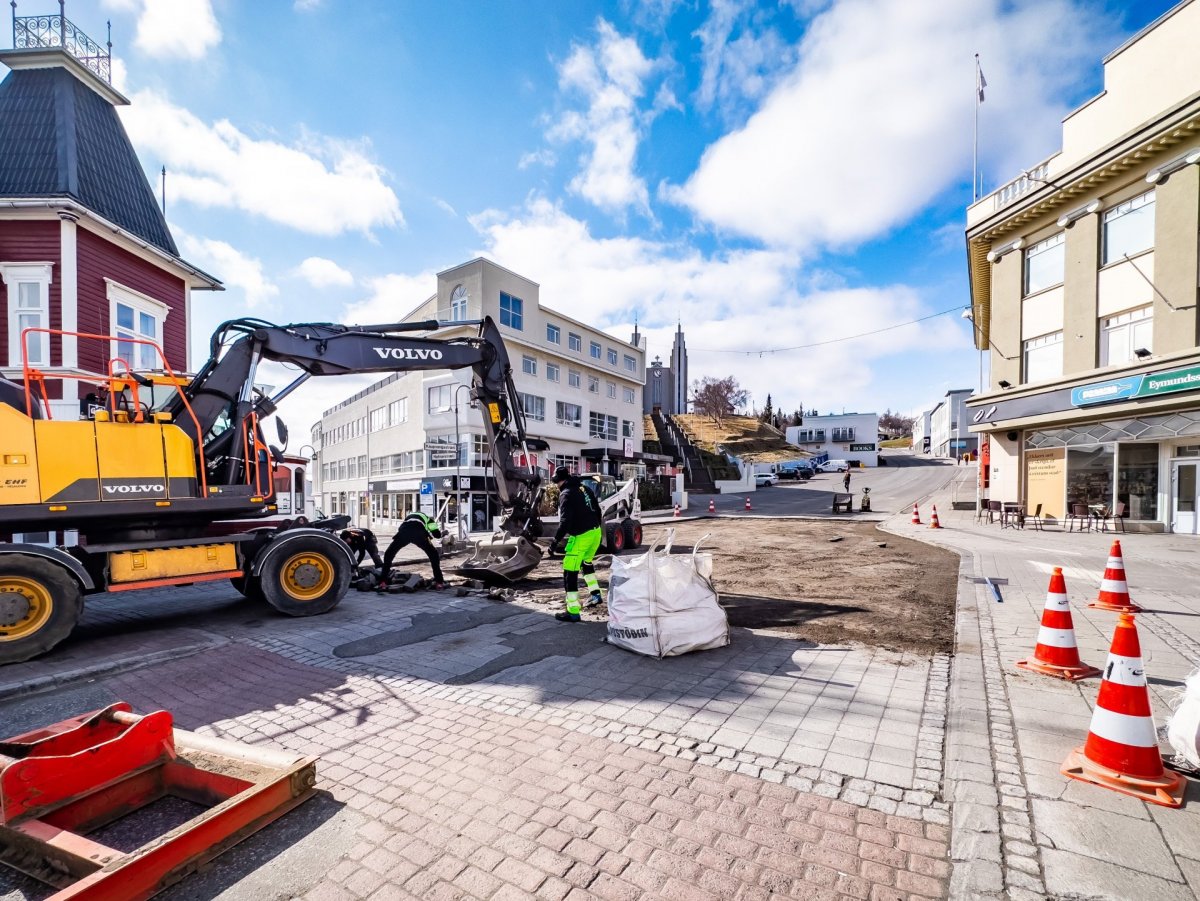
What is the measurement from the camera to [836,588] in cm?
884

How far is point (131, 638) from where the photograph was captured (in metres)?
6.49

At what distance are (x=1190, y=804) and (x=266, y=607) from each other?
9395 mm

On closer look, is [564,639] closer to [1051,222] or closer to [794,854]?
[794,854]

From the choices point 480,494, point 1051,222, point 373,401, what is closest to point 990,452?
point 1051,222

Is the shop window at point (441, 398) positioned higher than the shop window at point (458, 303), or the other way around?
the shop window at point (458, 303)

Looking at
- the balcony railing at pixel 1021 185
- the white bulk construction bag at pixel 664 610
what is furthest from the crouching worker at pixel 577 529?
the balcony railing at pixel 1021 185

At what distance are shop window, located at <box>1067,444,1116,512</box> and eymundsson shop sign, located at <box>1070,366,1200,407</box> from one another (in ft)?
5.50

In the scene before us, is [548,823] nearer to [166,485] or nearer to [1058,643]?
[1058,643]

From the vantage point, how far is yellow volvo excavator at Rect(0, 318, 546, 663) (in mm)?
5832

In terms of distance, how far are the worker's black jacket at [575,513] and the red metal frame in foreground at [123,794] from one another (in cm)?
446

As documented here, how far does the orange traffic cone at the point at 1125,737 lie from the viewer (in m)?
2.95

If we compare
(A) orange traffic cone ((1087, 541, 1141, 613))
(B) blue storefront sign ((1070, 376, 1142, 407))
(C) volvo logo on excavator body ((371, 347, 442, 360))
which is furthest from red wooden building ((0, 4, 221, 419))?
(B) blue storefront sign ((1070, 376, 1142, 407))

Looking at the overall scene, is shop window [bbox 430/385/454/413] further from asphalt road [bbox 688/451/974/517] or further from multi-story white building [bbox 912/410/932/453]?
multi-story white building [bbox 912/410/932/453]

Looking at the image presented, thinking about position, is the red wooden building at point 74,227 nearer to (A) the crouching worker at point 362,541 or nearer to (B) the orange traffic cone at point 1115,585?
(A) the crouching worker at point 362,541
